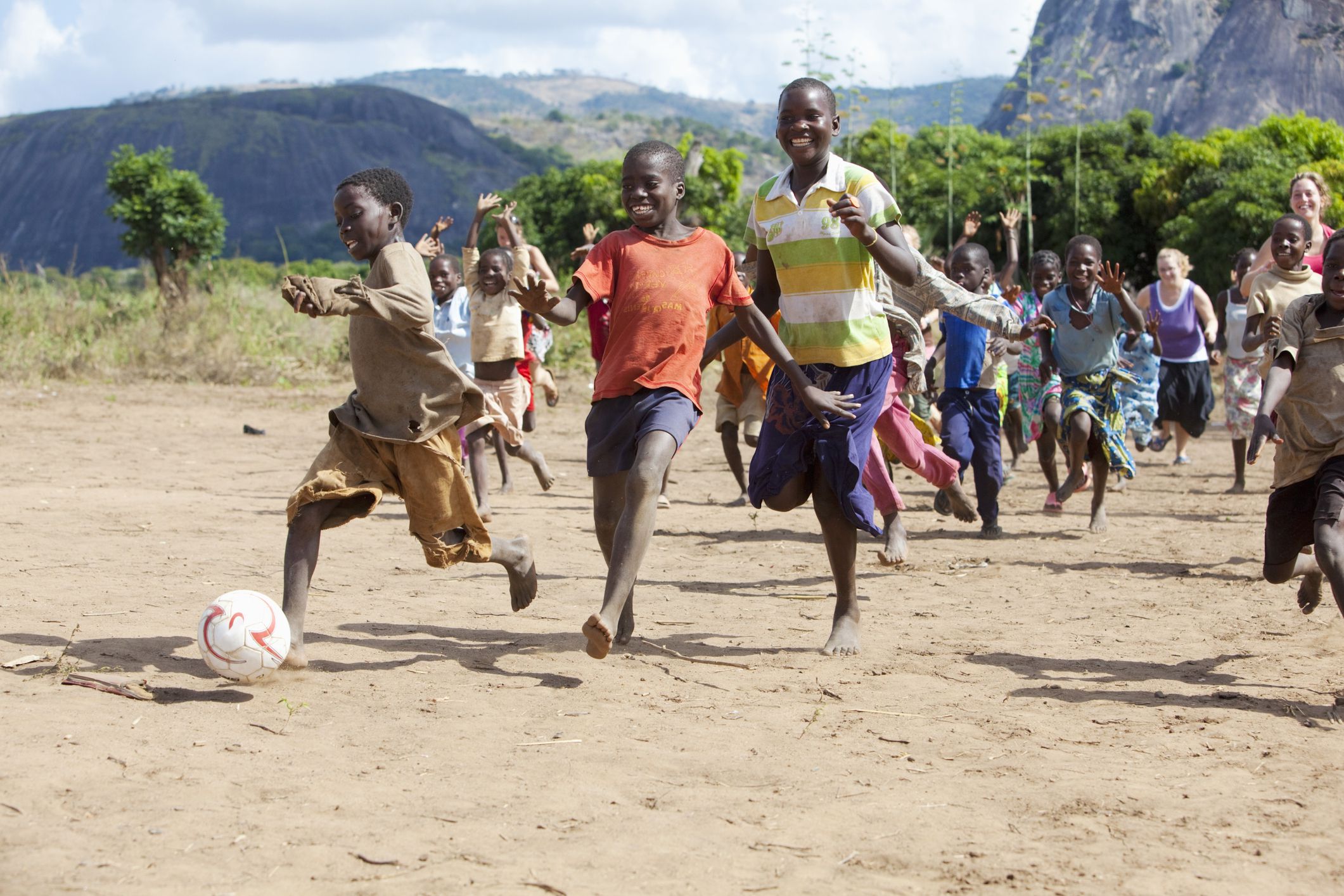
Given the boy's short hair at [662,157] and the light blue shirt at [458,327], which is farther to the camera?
the light blue shirt at [458,327]

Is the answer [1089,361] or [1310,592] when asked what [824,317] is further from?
[1089,361]

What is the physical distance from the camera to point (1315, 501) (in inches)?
185

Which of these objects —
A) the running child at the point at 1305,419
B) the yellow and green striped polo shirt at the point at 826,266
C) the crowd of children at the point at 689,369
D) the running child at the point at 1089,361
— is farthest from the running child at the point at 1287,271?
the yellow and green striped polo shirt at the point at 826,266

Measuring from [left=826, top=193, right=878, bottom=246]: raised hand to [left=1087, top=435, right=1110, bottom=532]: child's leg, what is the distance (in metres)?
4.08

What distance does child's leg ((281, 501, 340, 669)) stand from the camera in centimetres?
452

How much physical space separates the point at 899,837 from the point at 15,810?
7.17 feet

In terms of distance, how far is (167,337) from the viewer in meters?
17.4

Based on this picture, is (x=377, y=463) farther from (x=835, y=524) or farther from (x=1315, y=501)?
(x=1315, y=501)

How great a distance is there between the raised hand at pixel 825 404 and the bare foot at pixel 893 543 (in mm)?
1625

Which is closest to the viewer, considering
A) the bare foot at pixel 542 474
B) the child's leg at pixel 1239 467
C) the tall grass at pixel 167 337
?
the bare foot at pixel 542 474

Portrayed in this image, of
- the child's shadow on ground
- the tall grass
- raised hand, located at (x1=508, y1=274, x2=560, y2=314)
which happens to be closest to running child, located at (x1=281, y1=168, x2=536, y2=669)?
raised hand, located at (x1=508, y1=274, x2=560, y2=314)

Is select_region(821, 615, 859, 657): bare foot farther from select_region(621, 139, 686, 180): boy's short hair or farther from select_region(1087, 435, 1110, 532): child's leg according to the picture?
select_region(1087, 435, 1110, 532): child's leg

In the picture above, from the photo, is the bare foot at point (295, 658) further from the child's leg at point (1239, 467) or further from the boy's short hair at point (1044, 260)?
the child's leg at point (1239, 467)

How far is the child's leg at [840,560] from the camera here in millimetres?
5000
